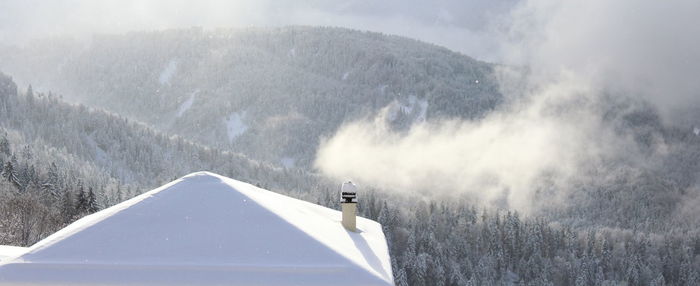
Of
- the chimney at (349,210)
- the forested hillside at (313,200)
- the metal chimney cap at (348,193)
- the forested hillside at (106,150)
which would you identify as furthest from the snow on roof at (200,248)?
the forested hillside at (106,150)

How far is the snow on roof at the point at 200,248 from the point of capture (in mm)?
9531

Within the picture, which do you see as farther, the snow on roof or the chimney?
the chimney

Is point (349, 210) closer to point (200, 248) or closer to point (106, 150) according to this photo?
point (200, 248)

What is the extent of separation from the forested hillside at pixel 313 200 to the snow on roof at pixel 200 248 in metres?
34.4

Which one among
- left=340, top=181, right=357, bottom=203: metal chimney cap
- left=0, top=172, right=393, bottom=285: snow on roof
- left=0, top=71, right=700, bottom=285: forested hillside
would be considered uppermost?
left=340, top=181, right=357, bottom=203: metal chimney cap

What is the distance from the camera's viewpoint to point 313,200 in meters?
114

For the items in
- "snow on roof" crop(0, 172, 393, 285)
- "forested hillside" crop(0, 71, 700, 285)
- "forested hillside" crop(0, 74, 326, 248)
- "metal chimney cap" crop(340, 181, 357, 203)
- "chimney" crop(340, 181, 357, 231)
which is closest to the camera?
"snow on roof" crop(0, 172, 393, 285)

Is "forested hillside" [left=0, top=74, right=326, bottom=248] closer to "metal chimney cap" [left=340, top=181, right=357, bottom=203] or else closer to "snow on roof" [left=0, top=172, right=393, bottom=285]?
"metal chimney cap" [left=340, top=181, right=357, bottom=203]

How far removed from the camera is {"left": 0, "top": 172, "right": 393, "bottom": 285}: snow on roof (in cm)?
953

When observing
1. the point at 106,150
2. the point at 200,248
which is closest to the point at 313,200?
the point at 106,150

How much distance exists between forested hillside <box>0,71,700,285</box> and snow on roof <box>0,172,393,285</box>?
34.4 metres

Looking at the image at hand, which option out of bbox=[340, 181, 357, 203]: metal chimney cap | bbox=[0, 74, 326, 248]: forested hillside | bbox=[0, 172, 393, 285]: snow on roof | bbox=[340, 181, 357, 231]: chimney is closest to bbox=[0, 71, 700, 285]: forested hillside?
bbox=[0, 74, 326, 248]: forested hillside

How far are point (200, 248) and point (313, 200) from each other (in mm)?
104399

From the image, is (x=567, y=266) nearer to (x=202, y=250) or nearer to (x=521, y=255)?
(x=521, y=255)
